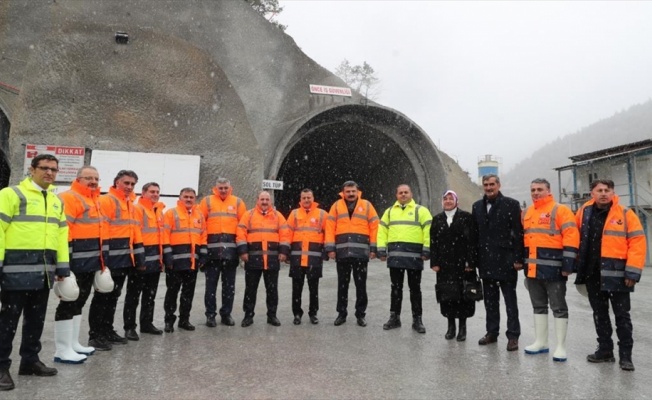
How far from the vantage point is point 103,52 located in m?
12.3

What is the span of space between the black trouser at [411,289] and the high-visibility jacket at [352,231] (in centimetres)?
47

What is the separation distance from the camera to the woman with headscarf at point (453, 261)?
539 cm

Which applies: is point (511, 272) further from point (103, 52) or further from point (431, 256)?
point (103, 52)

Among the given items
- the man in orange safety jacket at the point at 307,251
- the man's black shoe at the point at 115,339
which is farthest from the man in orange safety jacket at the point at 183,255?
the man in orange safety jacket at the point at 307,251

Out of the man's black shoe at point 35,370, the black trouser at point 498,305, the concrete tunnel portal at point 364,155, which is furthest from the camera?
the concrete tunnel portal at point 364,155

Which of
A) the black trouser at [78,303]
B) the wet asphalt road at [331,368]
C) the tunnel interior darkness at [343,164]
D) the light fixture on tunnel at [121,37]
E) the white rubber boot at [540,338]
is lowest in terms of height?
the wet asphalt road at [331,368]

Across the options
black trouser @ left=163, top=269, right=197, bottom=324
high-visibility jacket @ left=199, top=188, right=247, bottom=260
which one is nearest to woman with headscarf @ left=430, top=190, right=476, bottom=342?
high-visibility jacket @ left=199, top=188, right=247, bottom=260

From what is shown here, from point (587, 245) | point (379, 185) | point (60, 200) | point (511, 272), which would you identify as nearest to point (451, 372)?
point (511, 272)

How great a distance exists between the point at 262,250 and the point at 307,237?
66cm

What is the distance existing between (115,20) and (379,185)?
11420 millimetres

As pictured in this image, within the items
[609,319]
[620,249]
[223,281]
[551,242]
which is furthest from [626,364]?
[223,281]

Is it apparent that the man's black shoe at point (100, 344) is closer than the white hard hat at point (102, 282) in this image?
No

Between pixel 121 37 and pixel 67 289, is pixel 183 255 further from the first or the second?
pixel 121 37

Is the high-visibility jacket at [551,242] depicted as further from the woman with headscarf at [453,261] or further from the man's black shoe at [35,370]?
the man's black shoe at [35,370]
